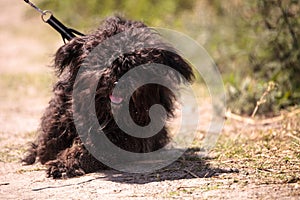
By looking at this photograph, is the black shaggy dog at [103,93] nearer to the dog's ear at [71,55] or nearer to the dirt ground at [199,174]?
the dog's ear at [71,55]

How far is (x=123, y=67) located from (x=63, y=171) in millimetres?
1056

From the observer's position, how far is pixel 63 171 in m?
4.75

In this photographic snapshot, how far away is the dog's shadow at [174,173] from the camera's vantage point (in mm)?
4527

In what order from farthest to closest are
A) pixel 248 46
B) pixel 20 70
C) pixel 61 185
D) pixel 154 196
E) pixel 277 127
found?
pixel 20 70 < pixel 248 46 < pixel 277 127 < pixel 61 185 < pixel 154 196

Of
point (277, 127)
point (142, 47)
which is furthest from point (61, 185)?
point (277, 127)

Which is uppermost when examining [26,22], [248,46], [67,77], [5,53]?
[26,22]

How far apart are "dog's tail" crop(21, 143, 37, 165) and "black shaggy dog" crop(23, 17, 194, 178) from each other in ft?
1.14

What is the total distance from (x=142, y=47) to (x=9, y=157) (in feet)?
6.73

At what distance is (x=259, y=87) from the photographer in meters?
7.15

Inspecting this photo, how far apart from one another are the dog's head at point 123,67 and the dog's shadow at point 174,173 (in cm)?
45

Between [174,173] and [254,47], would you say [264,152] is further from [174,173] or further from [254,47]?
[254,47]

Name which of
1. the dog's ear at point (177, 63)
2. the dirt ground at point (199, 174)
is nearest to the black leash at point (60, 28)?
the dirt ground at point (199, 174)

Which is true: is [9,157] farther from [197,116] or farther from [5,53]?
[5,53]

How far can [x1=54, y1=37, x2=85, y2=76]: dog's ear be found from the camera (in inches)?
191
